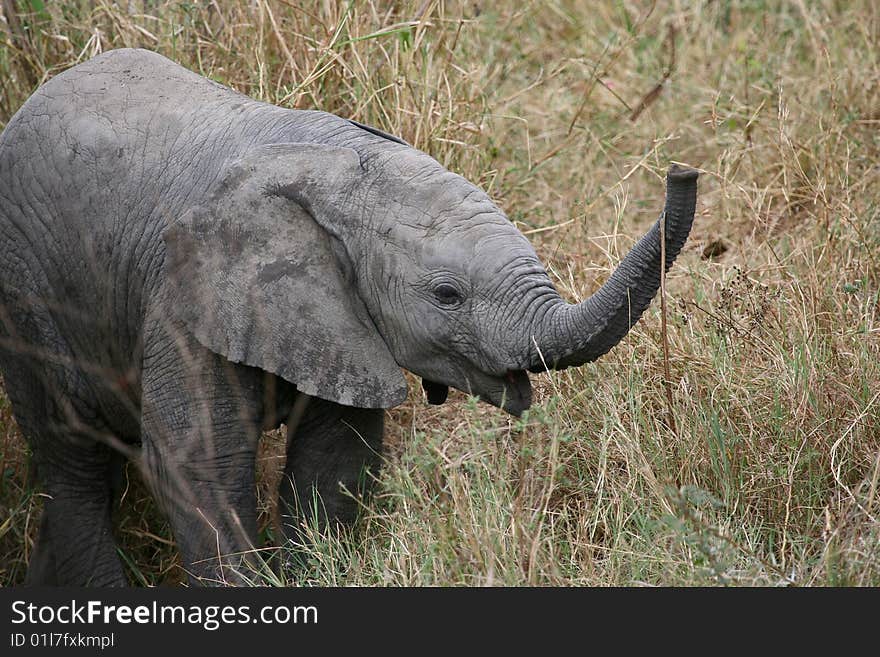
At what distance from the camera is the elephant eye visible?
409 cm

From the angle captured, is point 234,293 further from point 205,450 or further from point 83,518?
point 83,518

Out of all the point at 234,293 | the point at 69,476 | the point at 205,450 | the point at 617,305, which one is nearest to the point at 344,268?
the point at 234,293

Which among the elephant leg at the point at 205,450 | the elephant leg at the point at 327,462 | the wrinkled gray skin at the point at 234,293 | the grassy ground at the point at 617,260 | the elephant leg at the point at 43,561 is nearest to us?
the wrinkled gray skin at the point at 234,293

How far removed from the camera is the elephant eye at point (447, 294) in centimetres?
409

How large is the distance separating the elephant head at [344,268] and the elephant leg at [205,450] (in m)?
0.18

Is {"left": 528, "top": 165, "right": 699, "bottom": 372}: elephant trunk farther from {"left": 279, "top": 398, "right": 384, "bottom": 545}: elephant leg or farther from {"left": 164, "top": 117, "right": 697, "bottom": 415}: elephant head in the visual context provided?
{"left": 279, "top": 398, "right": 384, "bottom": 545}: elephant leg

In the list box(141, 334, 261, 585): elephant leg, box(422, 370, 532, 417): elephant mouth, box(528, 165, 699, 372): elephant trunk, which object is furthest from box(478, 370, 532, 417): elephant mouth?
box(141, 334, 261, 585): elephant leg

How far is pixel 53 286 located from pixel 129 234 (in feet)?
1.44

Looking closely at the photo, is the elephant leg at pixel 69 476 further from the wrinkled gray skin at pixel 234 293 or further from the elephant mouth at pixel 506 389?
the elephant mouth at pixel 506 389

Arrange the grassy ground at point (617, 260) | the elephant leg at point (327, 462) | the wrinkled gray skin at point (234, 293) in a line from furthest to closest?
the elephant leg at point (327, 462)
the grassy ground at point (617, 260)
the wrinkled gray skin at point (234, 293)

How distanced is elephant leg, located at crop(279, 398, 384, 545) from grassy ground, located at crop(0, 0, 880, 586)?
13 centimetres

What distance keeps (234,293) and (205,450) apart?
540mm

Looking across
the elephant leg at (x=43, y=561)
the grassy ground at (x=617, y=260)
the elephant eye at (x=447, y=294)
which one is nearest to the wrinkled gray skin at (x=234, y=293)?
the elephant eye at (x=447, y=294)

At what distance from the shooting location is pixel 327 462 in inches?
190
